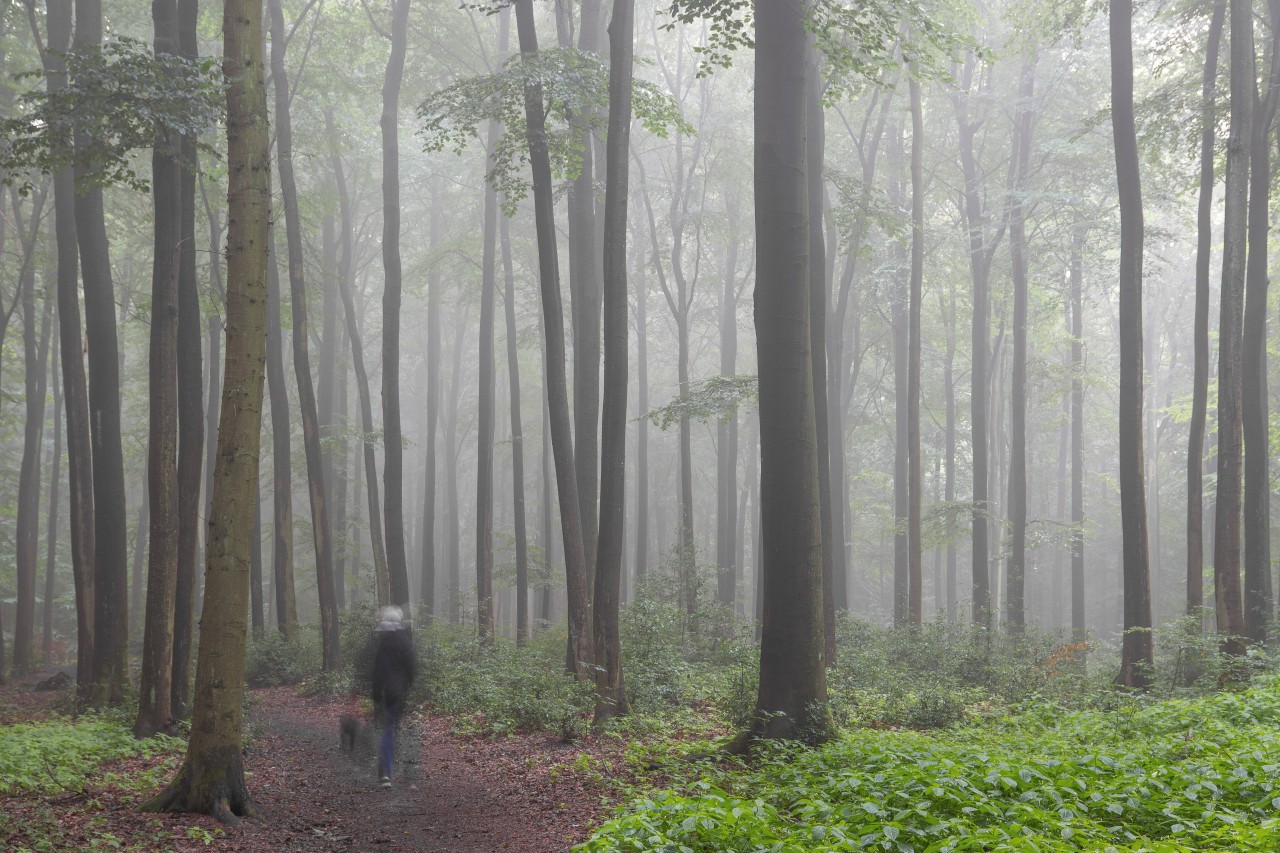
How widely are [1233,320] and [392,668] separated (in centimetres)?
1277

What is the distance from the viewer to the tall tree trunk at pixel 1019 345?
21.6m

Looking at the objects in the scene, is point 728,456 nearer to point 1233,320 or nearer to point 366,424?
point 366,424

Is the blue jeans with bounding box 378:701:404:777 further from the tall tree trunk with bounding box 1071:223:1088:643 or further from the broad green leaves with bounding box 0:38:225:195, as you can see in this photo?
the tall tree trunk with bounding box 1071:223:1088:643

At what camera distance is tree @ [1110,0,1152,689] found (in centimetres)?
1234

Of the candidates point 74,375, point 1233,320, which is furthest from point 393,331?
point 1233,320

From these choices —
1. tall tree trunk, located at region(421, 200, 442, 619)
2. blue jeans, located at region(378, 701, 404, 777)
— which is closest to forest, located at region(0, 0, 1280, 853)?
blue jeans, located at region(378, 701, 404, 777)

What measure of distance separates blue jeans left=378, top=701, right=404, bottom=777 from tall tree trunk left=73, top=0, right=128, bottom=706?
16.7ft

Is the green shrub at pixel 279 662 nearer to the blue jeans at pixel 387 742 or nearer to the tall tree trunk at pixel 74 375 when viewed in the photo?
the tall tree trunk at pixel 74 375

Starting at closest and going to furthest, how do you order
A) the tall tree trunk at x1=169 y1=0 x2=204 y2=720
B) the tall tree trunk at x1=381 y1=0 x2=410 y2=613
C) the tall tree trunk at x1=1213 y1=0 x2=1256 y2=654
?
the tall tree trunk at x1=169 y1=0 x2=204 y2=720, the tall tree trunk at x1=1213 y1=0 x2=1256 y2=654, the tall tree trunk at x1=381 y1=0 x2=410 y2=613

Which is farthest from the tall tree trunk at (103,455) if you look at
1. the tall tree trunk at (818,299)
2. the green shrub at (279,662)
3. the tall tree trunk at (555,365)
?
the tall tree trunk at (818,299)

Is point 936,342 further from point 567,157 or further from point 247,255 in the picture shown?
point 247,255

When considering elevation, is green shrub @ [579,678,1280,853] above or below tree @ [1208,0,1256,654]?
below

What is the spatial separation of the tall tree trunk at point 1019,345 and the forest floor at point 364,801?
1498 centimetres

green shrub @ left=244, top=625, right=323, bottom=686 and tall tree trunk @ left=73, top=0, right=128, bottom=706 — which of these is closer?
tall tree trunk @ left=73, top=0, right=128, bottom=706
